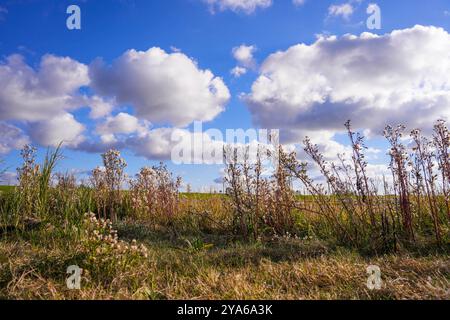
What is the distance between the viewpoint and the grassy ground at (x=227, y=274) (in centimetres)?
343

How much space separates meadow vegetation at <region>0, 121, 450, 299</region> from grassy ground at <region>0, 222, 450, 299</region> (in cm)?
1

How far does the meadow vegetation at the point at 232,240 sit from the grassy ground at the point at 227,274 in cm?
1

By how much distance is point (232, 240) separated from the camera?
20.9ft

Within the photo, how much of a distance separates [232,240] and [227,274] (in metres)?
2.28

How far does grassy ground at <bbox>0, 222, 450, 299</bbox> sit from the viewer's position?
343cm
